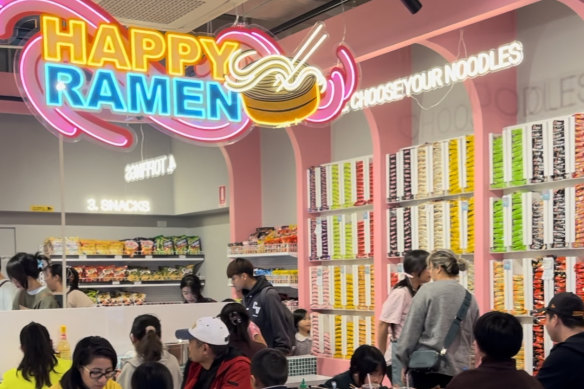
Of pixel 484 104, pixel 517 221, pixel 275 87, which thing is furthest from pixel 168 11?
pixel 517 221

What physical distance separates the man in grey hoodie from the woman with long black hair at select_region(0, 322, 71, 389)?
155 cm

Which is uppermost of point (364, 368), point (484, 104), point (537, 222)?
point (484, 104)

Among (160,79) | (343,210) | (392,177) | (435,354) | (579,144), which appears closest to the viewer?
(435,354)

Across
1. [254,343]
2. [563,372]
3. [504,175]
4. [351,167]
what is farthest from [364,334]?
[563,372]

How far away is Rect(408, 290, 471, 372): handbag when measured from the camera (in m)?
5.05

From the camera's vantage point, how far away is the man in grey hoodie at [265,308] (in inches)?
239

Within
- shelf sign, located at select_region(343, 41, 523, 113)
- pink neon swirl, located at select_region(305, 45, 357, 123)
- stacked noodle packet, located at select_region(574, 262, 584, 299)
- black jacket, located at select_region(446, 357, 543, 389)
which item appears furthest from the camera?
pink neon swirl, located at select_region(305, 45, 357, 123)

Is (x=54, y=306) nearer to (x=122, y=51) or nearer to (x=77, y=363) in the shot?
(x=122, y=51)

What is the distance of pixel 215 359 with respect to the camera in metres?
4.35

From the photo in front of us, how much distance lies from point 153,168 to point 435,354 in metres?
5.86

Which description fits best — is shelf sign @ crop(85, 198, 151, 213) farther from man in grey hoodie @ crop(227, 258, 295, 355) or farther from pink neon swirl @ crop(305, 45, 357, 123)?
man in grey hoodie @ crop(227, 258, 295, 355)

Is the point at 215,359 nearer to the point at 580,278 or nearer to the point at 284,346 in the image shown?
the point at 284,346

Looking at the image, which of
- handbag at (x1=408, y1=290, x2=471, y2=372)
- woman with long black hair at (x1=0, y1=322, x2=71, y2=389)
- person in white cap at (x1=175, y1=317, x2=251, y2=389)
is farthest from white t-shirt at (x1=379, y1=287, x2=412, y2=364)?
Result: woman with long black hair at (x1=0, y1=322, x2=71, y2=389)

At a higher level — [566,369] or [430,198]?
[430,198]
